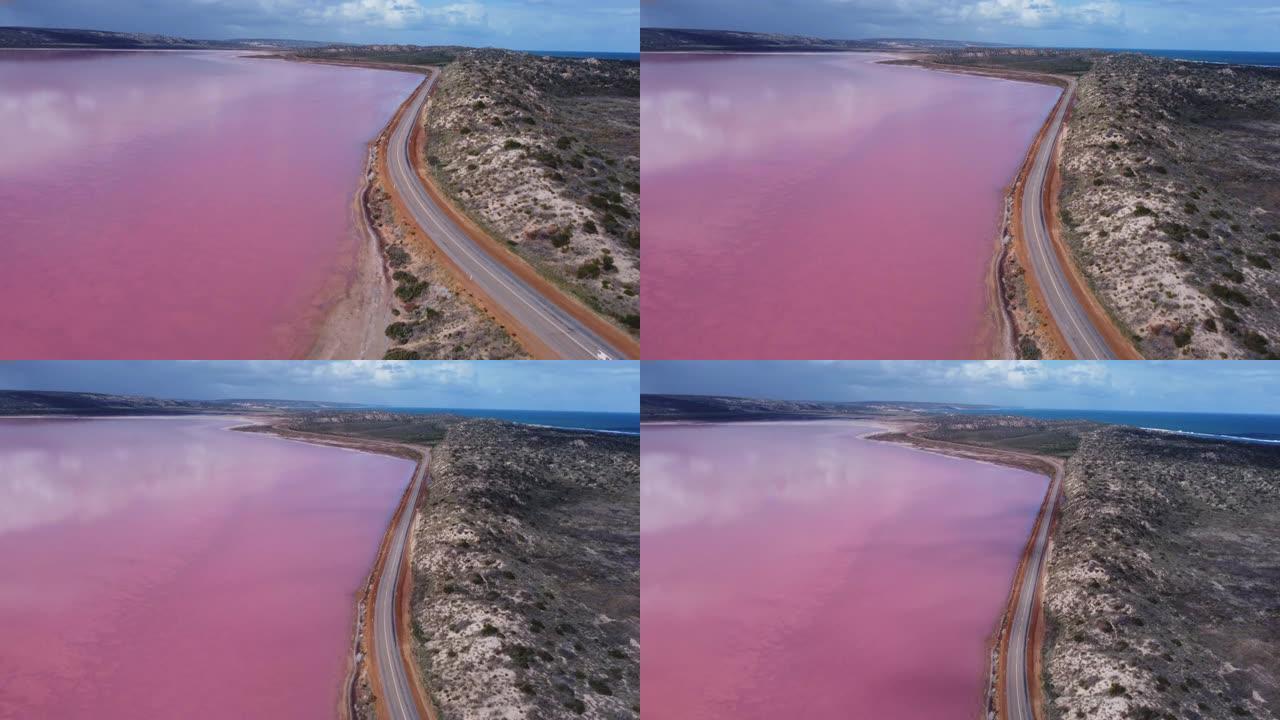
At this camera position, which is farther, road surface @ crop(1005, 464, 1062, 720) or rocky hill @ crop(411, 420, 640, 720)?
rocky hill @ crop(411, 420, 640, 720)

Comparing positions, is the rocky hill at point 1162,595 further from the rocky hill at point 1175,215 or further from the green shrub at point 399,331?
the green shrub at point 399,331

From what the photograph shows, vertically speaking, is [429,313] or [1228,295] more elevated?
[1228,295]

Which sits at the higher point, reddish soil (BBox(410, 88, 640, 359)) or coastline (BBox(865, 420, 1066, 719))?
reddish soil (BBox(410, 88, 640, 359))

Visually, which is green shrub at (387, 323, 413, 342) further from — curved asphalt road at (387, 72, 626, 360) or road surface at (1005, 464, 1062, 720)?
road surface at (1005, 464, 1062, 720)

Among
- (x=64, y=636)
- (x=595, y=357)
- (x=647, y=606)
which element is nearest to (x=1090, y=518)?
(x=647, y=606)

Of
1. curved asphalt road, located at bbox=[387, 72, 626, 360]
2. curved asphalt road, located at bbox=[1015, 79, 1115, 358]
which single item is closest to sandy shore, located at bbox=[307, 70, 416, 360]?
curved asphalt road, located at bbox=[387, 72, 626, 360]

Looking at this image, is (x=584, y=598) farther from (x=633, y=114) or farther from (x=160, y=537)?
(x=633, y=114)

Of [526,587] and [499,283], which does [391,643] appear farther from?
[499,283]

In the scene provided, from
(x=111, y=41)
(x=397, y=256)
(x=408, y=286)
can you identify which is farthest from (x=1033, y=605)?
(x=111, y=41)
